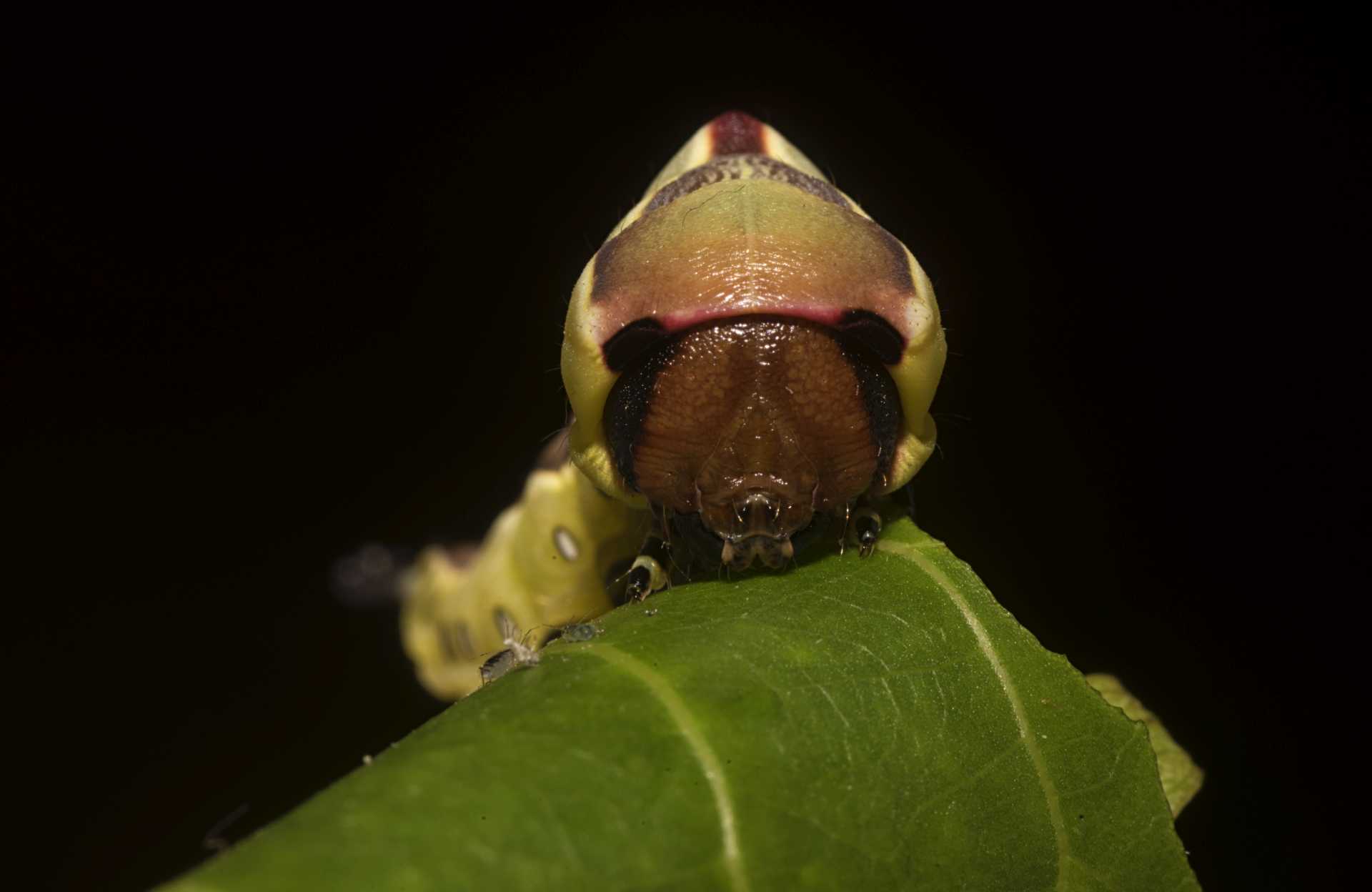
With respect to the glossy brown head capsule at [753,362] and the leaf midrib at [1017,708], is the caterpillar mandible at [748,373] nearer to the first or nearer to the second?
the glossy brown head capsule at [753,362]

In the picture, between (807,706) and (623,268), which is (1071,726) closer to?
(807,706)

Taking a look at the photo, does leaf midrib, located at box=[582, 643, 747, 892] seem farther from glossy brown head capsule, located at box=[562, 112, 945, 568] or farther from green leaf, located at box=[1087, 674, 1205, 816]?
green leaf, located at box=[1087, 674, 1205, 816]

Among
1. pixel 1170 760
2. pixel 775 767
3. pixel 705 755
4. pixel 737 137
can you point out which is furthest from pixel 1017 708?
pixel 737 137

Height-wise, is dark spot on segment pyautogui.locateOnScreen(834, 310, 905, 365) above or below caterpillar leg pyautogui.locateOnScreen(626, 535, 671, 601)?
above

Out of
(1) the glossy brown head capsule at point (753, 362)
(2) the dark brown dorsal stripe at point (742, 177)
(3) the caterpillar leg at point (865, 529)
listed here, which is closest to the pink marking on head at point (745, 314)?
(1) the glossy brown head capsule at point (753, 362)

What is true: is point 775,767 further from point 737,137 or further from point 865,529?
point 737,137

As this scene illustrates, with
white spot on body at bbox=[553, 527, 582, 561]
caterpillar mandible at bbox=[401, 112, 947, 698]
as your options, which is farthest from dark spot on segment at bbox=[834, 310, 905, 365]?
white spot on body at bbox=[553, 527, 582, 561]

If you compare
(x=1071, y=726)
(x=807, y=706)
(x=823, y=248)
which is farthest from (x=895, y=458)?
(x=807, y=706)
